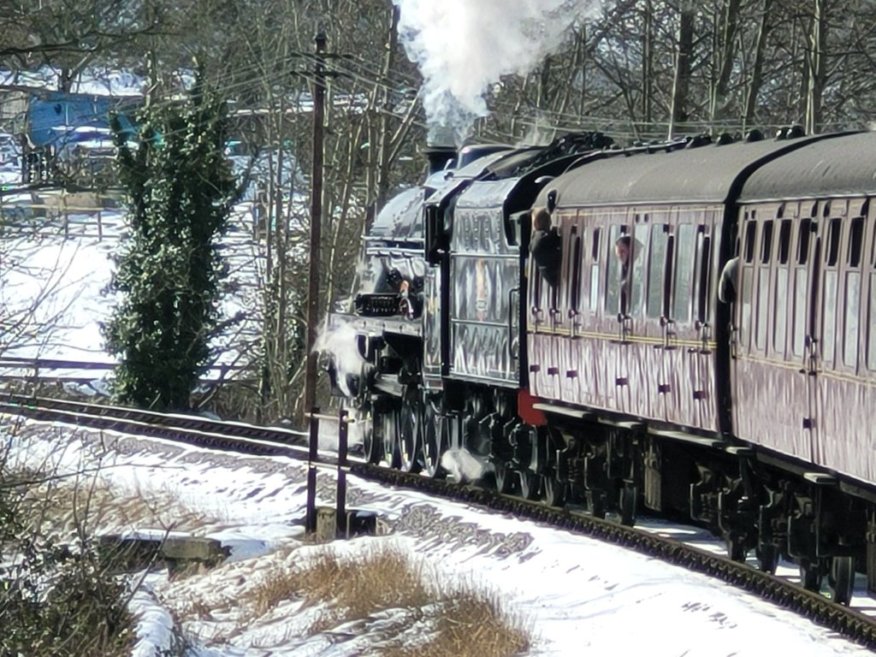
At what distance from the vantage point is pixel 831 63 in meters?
37.2

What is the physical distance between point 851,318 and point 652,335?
4020 mm

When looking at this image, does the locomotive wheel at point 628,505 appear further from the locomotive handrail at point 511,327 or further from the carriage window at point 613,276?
the locomotive handrail at point 511,327

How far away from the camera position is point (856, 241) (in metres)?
11.9

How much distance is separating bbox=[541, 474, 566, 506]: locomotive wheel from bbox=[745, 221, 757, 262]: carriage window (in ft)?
17.1

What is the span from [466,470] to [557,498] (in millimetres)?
2299

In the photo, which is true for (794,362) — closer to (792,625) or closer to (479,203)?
(792,625)

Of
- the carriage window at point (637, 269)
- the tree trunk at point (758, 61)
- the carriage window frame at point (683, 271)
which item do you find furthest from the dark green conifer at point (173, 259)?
the carriage window frame at point (683, 271)

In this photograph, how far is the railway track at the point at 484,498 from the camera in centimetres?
1297

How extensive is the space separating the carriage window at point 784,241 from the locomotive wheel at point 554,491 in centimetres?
593

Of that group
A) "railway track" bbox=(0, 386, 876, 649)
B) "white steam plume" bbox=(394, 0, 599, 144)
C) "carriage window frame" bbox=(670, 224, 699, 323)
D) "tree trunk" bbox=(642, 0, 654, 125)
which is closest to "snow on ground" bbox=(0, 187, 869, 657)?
"railway track" bbox=(0, 386, 876, 649)

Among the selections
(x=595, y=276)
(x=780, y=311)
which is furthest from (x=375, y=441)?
(x=780, y=311)

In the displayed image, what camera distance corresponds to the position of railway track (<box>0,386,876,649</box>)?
1297 cm

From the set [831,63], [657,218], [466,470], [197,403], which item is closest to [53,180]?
[657,218]

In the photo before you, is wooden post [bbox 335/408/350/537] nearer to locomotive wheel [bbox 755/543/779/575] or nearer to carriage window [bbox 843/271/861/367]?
locomotive wheel [bbox 755/543/779/575]
